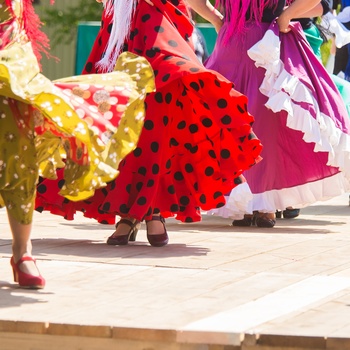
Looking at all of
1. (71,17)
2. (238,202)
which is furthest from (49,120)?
(71,17)

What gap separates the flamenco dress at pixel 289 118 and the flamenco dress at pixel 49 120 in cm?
239

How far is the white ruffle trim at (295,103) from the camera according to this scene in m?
6.84

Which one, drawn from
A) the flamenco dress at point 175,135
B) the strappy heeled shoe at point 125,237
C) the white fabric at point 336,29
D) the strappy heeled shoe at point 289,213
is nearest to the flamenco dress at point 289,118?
the strappy heeled shoe at point 289,213

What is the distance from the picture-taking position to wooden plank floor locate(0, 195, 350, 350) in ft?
11.9

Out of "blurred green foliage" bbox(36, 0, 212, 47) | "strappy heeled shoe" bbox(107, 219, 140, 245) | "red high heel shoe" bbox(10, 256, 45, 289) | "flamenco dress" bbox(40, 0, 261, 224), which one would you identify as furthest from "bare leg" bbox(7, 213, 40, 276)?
"blurred green foliage" bbox(36, 0, 212, 47)

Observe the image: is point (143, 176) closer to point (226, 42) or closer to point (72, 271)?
point (72, 271)

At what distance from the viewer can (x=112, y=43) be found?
579 centimetres

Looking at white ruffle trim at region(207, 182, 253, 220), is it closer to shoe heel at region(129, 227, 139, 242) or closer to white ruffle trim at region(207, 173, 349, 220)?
white ruffle trim at region(207, 173, 349, 220)

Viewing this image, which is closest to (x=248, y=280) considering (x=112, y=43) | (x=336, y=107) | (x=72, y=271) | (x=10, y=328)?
(x=72, y=271)

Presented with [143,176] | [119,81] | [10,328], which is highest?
[119,81]

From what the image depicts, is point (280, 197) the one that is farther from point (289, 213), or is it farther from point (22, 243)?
point (22, 243)

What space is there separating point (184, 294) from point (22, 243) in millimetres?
676

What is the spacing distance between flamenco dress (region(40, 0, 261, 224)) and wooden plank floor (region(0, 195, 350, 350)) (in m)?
0.23

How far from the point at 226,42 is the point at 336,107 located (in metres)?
0.79
